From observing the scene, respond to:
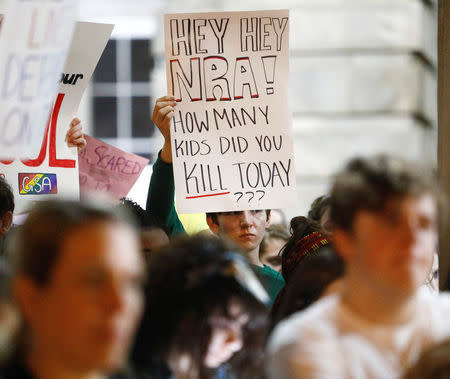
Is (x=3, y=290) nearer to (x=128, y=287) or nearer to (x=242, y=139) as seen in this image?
(x=128, y=287)

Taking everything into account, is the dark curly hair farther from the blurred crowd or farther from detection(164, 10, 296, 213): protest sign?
detection(164, 10, 296, 213): protest sign

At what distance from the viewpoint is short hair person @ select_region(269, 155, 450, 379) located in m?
2.00

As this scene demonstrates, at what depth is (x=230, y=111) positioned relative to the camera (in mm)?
4004

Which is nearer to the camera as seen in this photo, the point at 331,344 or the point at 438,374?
the point at 438,374

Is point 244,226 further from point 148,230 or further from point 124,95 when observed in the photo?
point 124,95

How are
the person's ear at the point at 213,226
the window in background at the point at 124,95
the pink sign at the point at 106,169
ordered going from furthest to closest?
1. the window in background at the point at 124,95
2. the pink sign at the point at 106,169
3. the person's ear at the point at 213,226

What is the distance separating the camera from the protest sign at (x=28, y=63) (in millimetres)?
2824

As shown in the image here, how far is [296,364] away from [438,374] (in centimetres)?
29

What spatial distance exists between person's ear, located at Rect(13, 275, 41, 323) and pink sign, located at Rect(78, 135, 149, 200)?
290cm

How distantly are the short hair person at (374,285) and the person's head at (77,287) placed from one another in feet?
1.50

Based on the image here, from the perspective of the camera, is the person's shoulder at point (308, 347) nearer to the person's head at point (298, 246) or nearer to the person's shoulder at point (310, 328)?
the person's shoulder at point (310, 328)

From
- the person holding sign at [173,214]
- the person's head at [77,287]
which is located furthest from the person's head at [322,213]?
the person's head at [77,287]

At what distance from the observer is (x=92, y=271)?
169cm

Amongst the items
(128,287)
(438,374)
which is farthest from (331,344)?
(128,287)
